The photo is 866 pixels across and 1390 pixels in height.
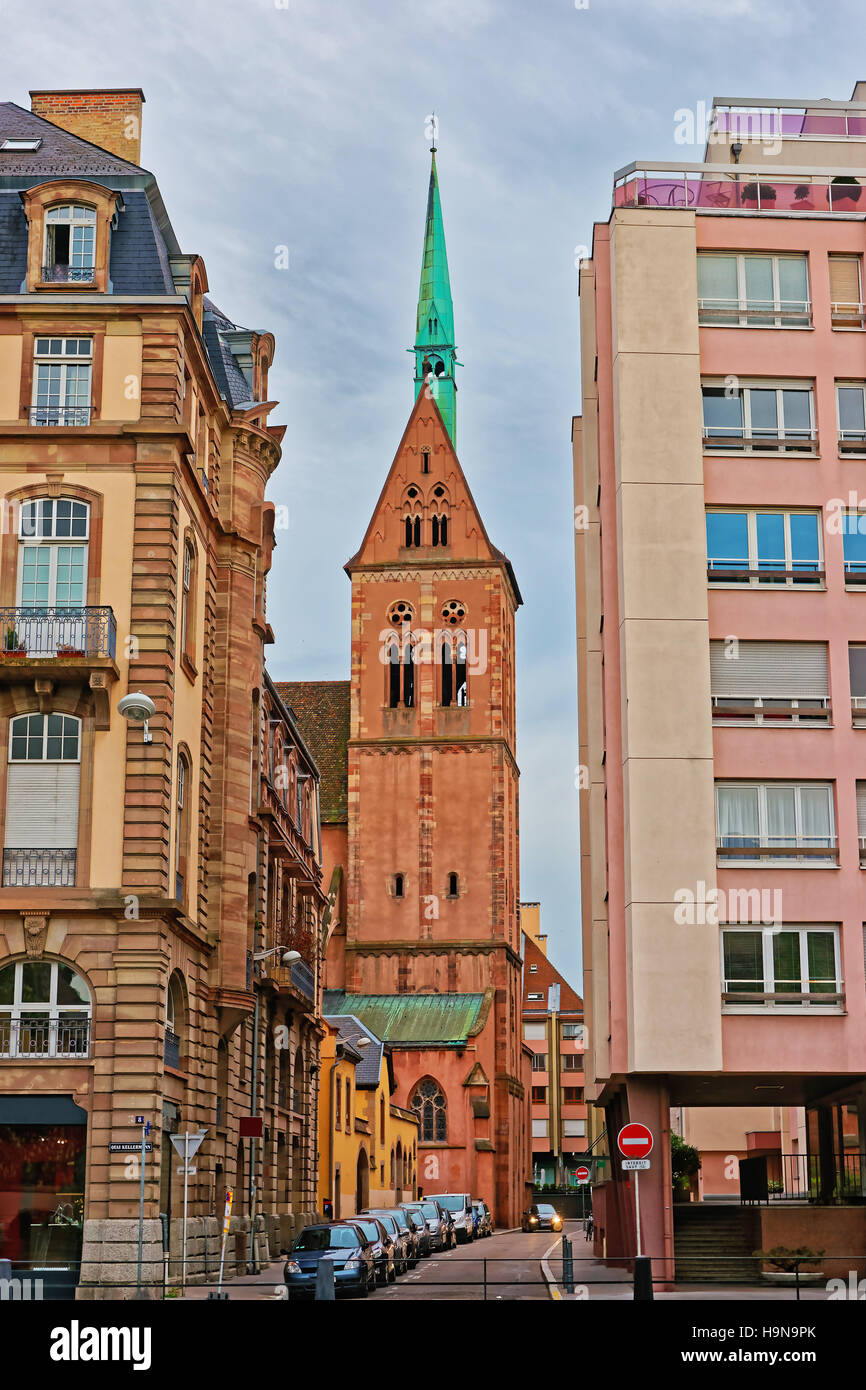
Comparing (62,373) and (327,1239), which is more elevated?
(62,373)

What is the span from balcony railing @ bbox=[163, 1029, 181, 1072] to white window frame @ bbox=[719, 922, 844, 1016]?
408 inches

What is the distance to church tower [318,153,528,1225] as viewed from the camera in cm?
9319

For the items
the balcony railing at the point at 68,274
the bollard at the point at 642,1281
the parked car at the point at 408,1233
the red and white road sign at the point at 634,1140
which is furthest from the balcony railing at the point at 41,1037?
the balcony railing at the point at 68,274

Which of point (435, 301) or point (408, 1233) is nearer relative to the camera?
point (408, 1233)

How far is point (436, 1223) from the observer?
5669 cm

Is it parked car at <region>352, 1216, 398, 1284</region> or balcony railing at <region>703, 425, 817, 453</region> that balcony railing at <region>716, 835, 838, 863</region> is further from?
parked car at <region>352, 1216, 398, 1284</region>

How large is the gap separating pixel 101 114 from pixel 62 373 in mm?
9672

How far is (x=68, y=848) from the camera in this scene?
35.2 m

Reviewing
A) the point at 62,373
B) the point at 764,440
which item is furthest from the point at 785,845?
the point at 62,373

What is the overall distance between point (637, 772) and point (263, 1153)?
1774cm

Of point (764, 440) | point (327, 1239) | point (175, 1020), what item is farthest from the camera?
point (764, 440)

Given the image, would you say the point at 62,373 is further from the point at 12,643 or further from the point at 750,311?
the point at 750,311

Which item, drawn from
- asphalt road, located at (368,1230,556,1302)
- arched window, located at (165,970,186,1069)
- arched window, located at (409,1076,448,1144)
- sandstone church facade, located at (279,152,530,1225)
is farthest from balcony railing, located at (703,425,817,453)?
arched window, located at (409,1076,448,1144)
